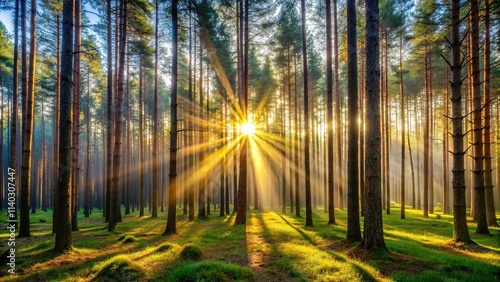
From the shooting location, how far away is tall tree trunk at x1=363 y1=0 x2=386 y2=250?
7.06 metres

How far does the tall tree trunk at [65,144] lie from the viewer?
819cm

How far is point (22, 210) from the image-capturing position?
12.2 meters

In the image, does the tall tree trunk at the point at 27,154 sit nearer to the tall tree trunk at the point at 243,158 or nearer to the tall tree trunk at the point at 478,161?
the tall tree trunk at the point at 243,158

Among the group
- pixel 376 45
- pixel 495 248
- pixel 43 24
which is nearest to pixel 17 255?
pixel 376 45

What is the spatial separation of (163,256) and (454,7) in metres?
13.1

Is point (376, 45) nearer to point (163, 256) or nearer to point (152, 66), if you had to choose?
point (163, 256)

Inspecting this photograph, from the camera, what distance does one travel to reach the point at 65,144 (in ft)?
27.4

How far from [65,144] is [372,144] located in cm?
982

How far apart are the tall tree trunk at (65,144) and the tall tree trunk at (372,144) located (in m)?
9.51

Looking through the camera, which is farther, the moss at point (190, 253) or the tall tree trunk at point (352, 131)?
the tall tree trunk at point (352, 131)

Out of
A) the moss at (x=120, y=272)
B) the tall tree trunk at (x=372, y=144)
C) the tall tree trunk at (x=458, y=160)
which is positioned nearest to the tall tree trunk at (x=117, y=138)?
the moss at (x=120, y=272)

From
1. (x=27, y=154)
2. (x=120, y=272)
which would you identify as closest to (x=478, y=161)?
(x=120, y=272)

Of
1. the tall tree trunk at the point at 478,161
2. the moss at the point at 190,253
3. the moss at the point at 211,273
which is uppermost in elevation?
the tall tree trunk at the point at 478,161

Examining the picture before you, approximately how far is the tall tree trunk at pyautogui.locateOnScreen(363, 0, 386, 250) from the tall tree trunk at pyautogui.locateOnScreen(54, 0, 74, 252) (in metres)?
9.51
